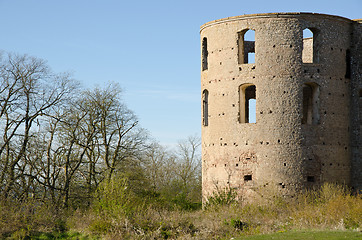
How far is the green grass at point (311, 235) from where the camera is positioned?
47.4 feet

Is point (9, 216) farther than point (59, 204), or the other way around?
point (59, 204)

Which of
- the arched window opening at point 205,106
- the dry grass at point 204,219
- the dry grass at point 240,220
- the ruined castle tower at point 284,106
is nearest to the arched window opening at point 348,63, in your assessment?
the ruined castle tower at point 284,106

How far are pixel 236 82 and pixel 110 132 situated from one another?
30.6ft

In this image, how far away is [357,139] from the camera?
70.7ft

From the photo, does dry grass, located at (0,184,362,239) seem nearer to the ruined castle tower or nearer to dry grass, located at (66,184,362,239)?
dry grass, located at (66,184,362,239)

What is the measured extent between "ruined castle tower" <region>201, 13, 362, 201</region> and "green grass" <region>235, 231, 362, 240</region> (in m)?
4.60

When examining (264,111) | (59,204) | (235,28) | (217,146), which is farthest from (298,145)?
(59,204)

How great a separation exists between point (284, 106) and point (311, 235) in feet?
21.7

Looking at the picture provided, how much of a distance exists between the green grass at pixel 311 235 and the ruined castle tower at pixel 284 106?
460 cm

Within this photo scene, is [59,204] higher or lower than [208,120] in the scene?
lower

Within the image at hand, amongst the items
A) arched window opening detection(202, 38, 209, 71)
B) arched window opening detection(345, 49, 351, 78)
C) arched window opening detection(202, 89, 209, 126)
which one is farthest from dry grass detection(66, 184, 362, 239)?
arched window opening detection(202, 38, 209, 71)

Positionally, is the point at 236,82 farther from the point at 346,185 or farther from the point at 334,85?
the point at 346,185

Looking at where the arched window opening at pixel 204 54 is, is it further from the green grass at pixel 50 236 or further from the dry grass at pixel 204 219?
the green grass at pixel 50 236

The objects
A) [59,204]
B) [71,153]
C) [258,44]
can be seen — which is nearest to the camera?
[258,44]
